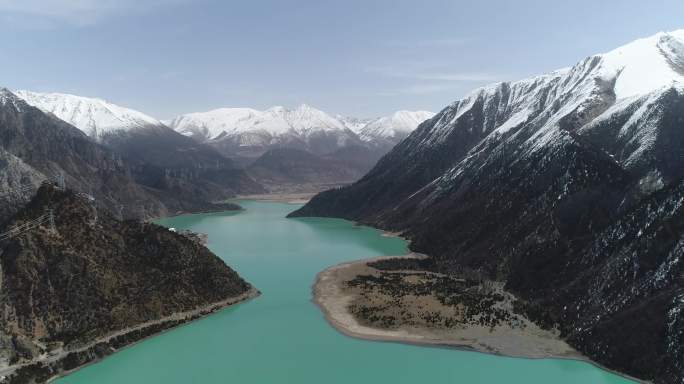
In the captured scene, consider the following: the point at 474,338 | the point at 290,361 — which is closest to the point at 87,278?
the point at 290,361

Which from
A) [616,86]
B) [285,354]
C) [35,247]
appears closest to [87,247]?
[35,247]

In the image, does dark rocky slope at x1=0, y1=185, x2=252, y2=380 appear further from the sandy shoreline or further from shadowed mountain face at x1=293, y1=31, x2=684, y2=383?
shadowed mountain face at x1=293, y1=31, x2=684, y2=383

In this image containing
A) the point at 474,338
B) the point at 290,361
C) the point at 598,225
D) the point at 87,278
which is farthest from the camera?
the point at 598,225

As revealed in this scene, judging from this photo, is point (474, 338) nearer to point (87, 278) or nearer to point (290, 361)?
point (290, 361)

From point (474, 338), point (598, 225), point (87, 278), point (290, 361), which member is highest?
point (598, 225)

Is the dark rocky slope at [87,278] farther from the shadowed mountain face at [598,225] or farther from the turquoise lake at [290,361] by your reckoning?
the shadowed mountain face at [598,225]

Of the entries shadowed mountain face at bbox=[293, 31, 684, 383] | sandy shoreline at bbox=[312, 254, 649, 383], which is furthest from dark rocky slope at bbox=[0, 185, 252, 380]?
shadowed mountain face at bbox=[293, 31, 684, 383]

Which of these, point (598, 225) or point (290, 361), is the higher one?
point (598, 225)
